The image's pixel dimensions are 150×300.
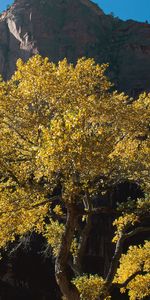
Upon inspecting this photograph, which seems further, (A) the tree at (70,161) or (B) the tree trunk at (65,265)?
(B) the tree trunk at (65,265)

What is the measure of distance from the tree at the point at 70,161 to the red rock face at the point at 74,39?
53.1 metres

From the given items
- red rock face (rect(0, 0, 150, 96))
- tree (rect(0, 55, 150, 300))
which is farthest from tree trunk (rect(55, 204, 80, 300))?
red rock face (rect(0, 0, 150, 96))

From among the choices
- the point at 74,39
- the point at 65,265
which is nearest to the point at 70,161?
the point at 65,265

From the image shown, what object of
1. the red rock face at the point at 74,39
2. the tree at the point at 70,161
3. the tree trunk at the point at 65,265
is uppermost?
the red rock face at the point at 74,39

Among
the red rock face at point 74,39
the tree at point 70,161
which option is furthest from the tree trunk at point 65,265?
the red rock face at point 74,39

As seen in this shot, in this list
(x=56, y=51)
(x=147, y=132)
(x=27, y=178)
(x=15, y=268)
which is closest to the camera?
(x=27, y=178)

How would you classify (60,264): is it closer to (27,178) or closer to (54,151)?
(27,178)

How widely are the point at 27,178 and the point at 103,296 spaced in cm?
545

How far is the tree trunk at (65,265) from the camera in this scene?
12.9 metres

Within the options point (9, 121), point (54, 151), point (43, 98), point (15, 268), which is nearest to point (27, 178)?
point (9, 121)

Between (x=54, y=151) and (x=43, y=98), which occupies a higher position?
(x=43, y=98)

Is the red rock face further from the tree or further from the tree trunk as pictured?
the tree trunk

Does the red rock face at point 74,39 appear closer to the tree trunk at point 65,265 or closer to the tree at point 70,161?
the tree at point 70,161

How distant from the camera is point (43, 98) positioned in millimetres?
14133
